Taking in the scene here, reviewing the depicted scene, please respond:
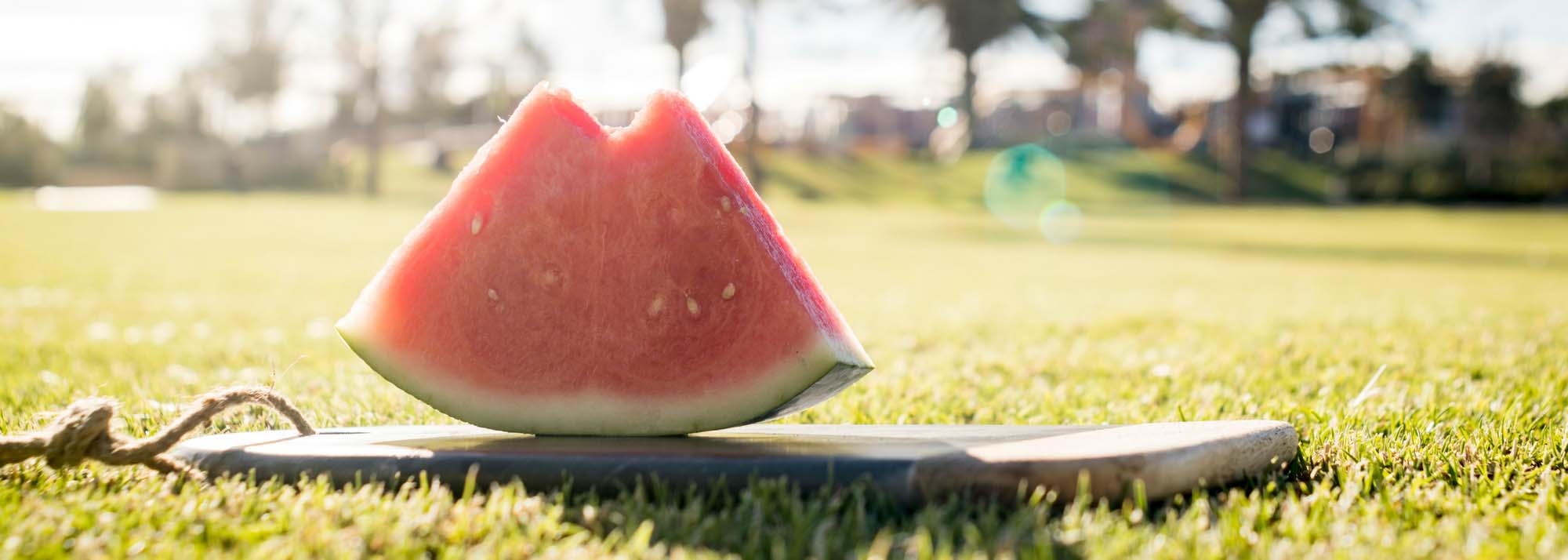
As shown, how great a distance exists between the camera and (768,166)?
4047 centimetres

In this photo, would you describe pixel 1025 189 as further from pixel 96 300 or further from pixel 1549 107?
pixel 96 300

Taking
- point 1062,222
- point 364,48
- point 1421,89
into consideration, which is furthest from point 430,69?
point 1421,89

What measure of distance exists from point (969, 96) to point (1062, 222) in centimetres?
1624

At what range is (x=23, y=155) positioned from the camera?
138 ft

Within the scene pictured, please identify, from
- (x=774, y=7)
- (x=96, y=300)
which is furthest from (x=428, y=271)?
(x=774, y=7)

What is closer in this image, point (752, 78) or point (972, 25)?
point (752, 78)

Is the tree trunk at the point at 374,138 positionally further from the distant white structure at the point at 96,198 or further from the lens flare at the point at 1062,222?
the lens flare at the point at 1062,222

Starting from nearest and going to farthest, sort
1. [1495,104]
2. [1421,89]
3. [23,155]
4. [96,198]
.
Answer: [96,198] < [1495,104] < [1421,89] < [23,155]

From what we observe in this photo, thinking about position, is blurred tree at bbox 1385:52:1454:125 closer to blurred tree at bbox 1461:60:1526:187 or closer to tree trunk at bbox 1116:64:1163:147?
blurred tree at bbox 1461:60:1526:187

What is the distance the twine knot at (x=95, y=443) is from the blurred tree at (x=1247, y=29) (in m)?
34.7

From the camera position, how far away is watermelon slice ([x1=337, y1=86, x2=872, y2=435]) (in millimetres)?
2234

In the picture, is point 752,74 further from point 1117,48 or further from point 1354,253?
point 1354,253

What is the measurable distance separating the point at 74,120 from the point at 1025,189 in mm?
42326

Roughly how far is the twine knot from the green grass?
5 centimetres
